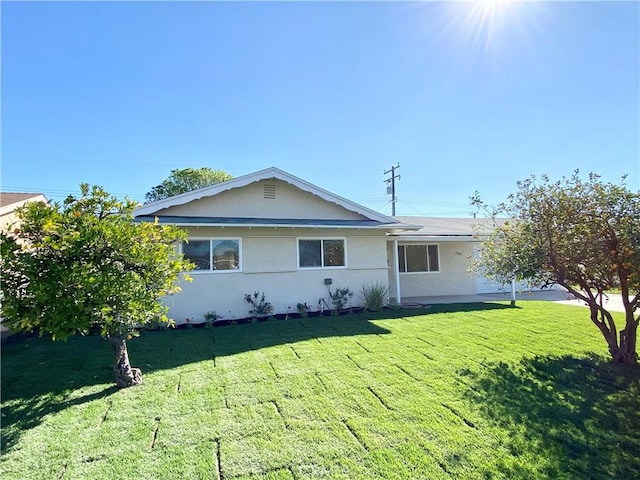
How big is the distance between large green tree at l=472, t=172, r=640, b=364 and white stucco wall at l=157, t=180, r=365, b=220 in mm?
6688

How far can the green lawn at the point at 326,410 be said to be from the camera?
3275mm

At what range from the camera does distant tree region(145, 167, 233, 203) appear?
2878 centimetres

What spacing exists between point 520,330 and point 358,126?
10462mm

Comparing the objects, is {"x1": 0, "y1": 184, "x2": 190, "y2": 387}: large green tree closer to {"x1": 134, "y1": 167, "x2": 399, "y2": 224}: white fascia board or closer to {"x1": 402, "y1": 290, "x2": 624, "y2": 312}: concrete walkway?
{"x1": 134, "y1": 167, "x2": 399, "y2": 224}: white fascia board

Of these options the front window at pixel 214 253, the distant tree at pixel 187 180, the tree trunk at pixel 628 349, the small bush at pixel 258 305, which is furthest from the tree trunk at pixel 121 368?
the distant tree at pixel 187 180

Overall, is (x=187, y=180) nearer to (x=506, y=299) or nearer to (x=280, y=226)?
(x=280, y=226)

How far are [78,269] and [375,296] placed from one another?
937 cm

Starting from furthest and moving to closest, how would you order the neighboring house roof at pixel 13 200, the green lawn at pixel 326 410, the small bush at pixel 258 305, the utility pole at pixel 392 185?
the utility pole at pixel 392 185, the small bush at pixel 258 305, the neighboring house roof at pixel 13 200, the green lawn at pixel 326 410

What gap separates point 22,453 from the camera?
3.50 m

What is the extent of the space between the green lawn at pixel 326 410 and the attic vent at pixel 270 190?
5510mm

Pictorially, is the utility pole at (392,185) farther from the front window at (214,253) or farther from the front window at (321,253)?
the front window at (214,253)

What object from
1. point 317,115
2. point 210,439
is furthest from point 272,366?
point 317,115

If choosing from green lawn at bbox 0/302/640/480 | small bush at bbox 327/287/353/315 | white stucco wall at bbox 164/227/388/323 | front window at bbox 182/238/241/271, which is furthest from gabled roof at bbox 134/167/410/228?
green lawn at bbox 0/302/640/480

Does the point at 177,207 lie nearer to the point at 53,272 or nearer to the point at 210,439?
the point at 53,272
